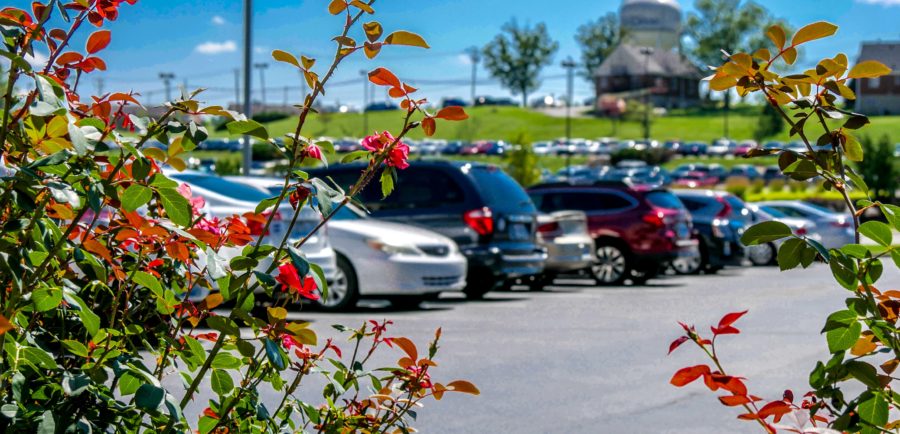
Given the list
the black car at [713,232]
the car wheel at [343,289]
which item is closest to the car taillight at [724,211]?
the black car at [713,232]

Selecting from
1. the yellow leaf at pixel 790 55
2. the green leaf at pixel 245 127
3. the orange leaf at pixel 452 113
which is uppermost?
the yellow leaf at pixel 790 55

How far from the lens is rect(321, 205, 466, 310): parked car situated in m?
13.3

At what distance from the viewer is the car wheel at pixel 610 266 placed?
19.9 metres

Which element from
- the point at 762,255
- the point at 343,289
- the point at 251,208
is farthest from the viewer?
the point at 762,255

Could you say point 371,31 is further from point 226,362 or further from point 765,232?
point 765,232

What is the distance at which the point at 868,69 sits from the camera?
295 cm

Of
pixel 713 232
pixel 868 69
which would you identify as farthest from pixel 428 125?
pixel 713 232

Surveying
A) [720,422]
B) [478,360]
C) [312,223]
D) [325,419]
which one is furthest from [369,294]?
[325,419]

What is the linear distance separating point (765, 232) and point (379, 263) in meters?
10.7

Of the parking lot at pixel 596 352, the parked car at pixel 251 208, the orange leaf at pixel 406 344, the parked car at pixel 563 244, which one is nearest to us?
the orange leaf at pixel 406 344

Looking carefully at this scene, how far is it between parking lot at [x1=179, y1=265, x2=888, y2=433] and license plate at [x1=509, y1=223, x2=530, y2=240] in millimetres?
763

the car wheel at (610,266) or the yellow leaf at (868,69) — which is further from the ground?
the yellow leaf at (868,69)

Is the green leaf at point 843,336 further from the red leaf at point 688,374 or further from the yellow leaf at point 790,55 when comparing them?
the yellow leaf at point 790,55

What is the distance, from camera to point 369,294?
1346 cm
